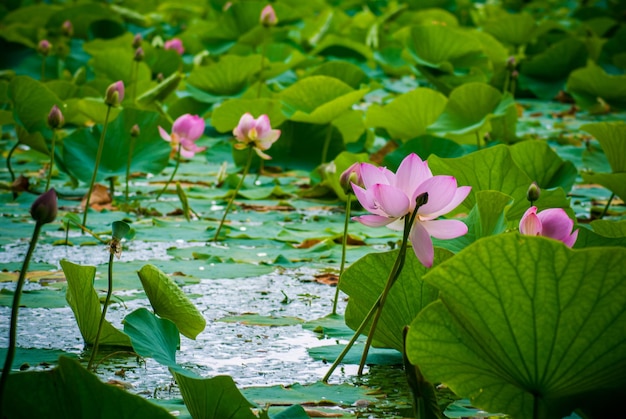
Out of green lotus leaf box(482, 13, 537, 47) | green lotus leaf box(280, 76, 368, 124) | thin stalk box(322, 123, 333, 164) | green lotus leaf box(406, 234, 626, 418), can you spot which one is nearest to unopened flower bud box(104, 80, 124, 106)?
green lotus leaf box(280, 76, 368, 124)

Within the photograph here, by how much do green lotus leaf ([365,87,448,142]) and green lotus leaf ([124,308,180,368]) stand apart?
164 centimetres

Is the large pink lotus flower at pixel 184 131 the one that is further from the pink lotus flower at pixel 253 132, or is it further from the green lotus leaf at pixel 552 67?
the green lotus leaf at pixel 552 67

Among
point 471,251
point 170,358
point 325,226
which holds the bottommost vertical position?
point 325,226

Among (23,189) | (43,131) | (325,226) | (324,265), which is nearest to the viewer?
(324,265)

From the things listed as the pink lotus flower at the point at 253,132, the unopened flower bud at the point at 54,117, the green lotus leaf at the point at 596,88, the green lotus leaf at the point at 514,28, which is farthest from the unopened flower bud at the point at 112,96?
the green lotus leaf at the point at 514,28

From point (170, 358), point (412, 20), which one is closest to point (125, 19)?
point (412, 20)

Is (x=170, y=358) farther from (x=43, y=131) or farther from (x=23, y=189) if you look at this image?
(x=43, y=131)

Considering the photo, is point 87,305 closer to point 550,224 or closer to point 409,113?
point 550,224

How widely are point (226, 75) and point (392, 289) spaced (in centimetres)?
221

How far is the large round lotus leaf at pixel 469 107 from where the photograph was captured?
2.59m

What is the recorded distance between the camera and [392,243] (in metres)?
1.96

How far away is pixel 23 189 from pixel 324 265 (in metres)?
0.98

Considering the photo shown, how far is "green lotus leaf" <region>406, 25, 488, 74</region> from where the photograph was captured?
355 cm

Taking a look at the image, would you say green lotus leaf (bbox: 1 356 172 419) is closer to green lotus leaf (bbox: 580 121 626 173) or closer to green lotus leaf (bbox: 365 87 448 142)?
green lotus leaf (bbox: 580 121 626 173)
